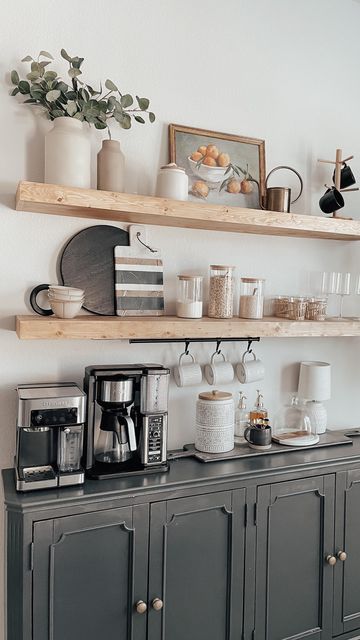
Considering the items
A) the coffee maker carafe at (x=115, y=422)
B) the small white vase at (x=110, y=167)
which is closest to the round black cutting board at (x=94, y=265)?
the small white vase at (x=110, y=167)

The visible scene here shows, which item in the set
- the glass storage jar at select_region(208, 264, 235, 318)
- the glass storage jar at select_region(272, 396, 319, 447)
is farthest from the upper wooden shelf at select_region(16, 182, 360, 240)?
the glass storage jar at select_region(272, 396, 319, 447)

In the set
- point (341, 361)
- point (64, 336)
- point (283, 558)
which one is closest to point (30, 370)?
point (64, 336)

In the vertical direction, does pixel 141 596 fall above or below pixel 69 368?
below

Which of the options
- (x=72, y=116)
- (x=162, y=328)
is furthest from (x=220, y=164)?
(x=162, y=328)

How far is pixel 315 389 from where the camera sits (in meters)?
2.41

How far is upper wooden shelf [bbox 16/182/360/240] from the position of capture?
1.75 metres

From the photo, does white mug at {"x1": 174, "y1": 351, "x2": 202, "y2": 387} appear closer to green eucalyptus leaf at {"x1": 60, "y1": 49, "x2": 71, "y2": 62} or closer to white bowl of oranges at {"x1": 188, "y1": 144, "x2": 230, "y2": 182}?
white bowl of oranges at {"x1": 188, "y1": 144, "x2": 230, "y2": 182}

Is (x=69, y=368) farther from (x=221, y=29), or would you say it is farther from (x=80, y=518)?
(x=221, y=29)

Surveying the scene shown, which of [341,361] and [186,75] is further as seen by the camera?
[341,361]

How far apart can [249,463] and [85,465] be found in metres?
0.64

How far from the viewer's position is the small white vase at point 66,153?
1.80m

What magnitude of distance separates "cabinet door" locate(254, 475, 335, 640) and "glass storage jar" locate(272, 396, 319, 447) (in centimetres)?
24

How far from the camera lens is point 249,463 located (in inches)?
80.3

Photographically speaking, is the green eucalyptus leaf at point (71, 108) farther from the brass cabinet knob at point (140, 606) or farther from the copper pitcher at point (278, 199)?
Result: the brass cabinet knob at point (140, 606)
